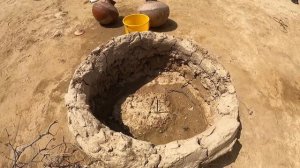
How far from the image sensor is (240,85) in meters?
5.24

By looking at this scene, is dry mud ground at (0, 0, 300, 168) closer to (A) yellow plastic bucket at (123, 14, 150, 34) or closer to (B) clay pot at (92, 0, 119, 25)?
(B) clay pot at (92, 0, 119, 25)

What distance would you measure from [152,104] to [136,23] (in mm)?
1857

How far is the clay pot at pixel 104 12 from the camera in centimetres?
625

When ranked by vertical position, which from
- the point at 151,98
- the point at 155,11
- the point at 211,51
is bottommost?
the point at 151,98

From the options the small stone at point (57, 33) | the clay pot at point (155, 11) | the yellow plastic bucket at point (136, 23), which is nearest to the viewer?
the yellow plastic bucket at point (136, 23)

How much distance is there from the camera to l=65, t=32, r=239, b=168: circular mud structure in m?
3.81

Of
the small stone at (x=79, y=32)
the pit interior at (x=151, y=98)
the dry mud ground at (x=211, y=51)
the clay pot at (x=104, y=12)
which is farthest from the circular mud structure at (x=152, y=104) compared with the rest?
the small stone at (x=79, y=32)

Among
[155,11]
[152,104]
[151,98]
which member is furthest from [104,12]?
[152,104]

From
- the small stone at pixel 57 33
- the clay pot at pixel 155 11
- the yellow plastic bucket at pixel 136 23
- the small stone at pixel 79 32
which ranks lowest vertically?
the small stone at pixel 57 33

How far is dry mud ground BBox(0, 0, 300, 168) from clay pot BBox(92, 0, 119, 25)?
8.1 inches

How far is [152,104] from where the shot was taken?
16.8 feet

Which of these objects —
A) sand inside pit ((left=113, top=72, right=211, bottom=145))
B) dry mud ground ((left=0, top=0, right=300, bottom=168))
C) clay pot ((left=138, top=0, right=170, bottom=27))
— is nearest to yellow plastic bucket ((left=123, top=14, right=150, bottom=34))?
clay pot ((left=138, top=0, right=170, bottom=27))

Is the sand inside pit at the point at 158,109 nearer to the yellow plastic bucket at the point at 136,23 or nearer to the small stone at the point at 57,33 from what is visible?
the yellow plastic bucket at the point at 136,23

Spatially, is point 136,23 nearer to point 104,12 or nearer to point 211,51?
point 104,12
